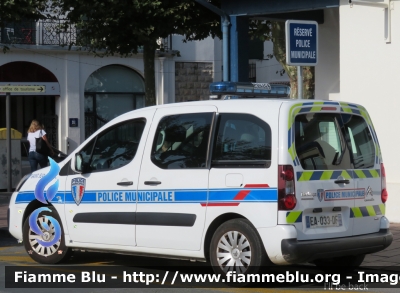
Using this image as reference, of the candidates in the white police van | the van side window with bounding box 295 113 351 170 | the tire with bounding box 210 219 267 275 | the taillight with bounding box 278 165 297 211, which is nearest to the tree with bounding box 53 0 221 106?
the white police van

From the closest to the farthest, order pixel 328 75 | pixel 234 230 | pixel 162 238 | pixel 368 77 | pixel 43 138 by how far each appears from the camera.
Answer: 1. pixel 234 230
2. pixel 162 238
3. pixel 368 77
4. pixel 328 75
5. pixel 43 138

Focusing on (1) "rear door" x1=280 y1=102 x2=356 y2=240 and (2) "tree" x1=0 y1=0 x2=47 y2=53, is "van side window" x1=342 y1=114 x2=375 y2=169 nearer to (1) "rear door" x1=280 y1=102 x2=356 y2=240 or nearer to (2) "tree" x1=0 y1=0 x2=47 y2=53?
(1) "rear door" x1=280 y1=102 x2=356 y2=240

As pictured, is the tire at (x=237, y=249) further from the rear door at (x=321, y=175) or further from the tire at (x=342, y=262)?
the tire at (x=342, y=262)

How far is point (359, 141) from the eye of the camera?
28.0 feet

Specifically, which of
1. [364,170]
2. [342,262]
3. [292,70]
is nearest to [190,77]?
[292,70]

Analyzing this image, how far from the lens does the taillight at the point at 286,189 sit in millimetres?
7664

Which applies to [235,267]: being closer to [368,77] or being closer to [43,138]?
[368,77]

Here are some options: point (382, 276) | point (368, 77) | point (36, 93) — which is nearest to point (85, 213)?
point (382, 276)

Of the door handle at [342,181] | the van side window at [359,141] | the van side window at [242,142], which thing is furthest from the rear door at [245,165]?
the van side window at [359,141]

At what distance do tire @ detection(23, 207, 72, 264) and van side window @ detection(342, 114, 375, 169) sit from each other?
3.35 meters

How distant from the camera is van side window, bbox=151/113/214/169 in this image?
331 inches

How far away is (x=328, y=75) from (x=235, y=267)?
888 cm

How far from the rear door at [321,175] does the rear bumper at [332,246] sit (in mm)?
85

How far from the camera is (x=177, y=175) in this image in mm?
8453
